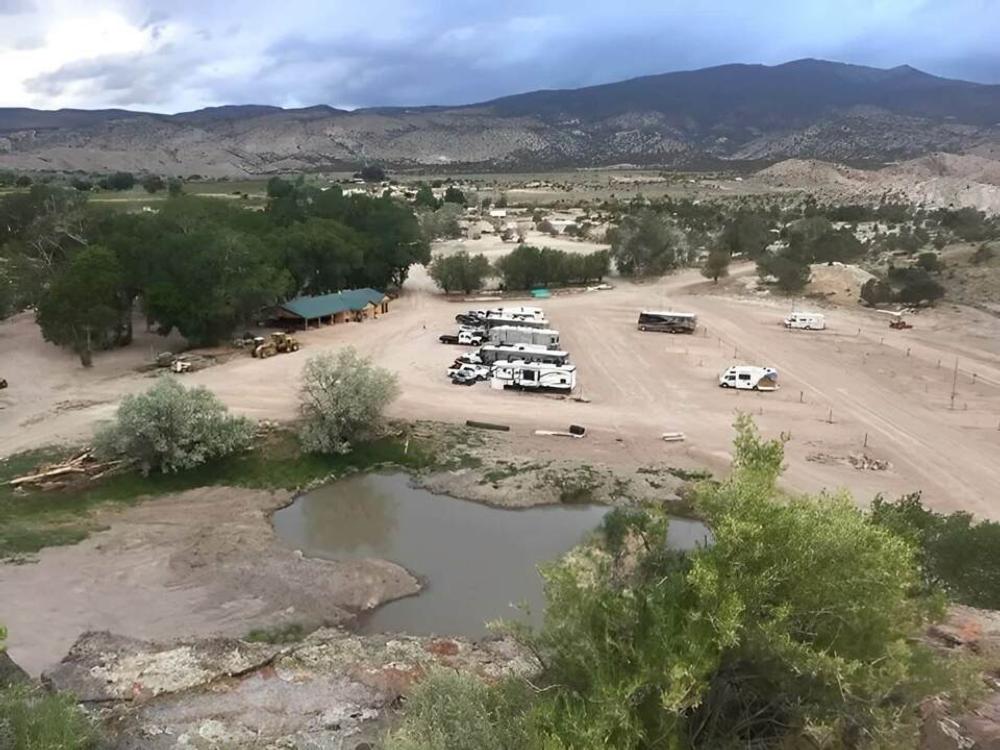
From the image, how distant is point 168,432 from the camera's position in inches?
1128

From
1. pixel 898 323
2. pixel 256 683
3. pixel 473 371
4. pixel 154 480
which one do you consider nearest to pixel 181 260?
pixel 473 371

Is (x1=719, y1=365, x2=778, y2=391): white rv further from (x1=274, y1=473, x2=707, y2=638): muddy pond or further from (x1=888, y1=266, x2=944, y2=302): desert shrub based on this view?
(x1=888, y1=266, x2=944, y2=302): desert shrub

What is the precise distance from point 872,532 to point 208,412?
2570 centimetres

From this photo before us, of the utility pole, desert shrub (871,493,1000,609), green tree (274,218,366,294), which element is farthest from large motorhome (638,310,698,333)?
desert shrub (871,493,1000,609)

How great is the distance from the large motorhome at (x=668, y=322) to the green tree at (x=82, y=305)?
103 feet

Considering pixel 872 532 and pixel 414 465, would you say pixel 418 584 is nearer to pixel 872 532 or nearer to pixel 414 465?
pixel 414 465

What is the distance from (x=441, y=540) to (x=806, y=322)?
35371 millimetres

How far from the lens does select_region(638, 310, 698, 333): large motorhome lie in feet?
168

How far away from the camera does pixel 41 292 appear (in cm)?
4881

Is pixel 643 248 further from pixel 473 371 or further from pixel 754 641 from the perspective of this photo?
pixel 754 641

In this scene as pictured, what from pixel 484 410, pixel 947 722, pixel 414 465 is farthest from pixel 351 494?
pixel 947 722

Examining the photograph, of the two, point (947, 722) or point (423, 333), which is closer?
point (947, 722)

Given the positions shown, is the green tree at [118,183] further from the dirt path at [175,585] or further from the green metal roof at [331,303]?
the dirt path at [175,585]

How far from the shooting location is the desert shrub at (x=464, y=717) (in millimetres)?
9125
